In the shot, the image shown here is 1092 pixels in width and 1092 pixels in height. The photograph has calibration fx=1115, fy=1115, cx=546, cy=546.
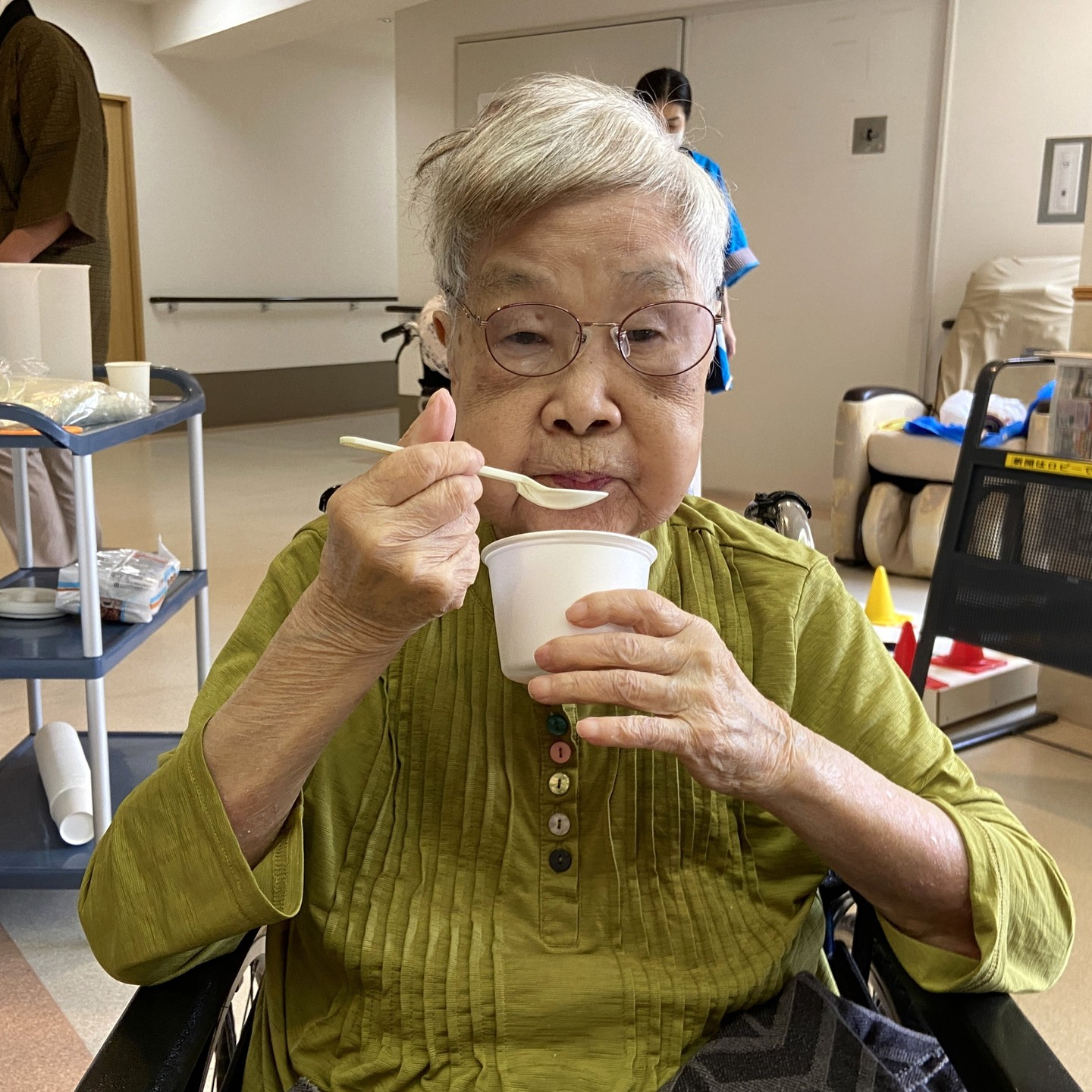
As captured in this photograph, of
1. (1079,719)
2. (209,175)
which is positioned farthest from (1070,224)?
(209,175)

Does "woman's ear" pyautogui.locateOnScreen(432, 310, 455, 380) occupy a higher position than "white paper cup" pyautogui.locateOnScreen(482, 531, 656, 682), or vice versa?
"woman's ear" pyautogui.locateOnScreen(432, 310, 455, 380)

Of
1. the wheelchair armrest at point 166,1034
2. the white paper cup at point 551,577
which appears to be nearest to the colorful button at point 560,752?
the white paper cup at point 551,577

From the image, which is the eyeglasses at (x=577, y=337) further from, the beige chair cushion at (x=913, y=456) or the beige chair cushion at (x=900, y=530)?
the beige chair cushion at (x=900, y=530)

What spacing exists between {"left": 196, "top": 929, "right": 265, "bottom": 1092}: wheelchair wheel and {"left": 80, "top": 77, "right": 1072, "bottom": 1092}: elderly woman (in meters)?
0.02

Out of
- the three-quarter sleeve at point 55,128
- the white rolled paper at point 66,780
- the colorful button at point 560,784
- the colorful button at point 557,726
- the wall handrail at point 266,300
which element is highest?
the three-quarter sleeve at point 55,128

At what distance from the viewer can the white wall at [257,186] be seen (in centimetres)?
876

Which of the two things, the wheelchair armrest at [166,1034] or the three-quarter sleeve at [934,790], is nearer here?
the wheelchair armrest at [166,1034]

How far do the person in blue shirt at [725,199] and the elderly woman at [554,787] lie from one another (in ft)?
0.36

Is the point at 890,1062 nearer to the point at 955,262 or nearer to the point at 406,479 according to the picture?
the point at 406,479

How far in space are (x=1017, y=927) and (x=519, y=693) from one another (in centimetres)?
49

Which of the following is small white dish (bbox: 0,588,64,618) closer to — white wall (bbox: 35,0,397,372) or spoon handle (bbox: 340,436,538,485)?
spoon handle (bbox: 340,436,538,485)

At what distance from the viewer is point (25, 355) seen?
2.20 m

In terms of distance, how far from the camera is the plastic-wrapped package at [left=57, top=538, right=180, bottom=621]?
2291 mm

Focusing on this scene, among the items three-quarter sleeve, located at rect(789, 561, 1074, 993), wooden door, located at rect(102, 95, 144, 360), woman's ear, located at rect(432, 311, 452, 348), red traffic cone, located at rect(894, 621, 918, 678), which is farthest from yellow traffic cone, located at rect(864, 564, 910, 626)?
wooden door, located at rect(102, 95, 144, 360)
